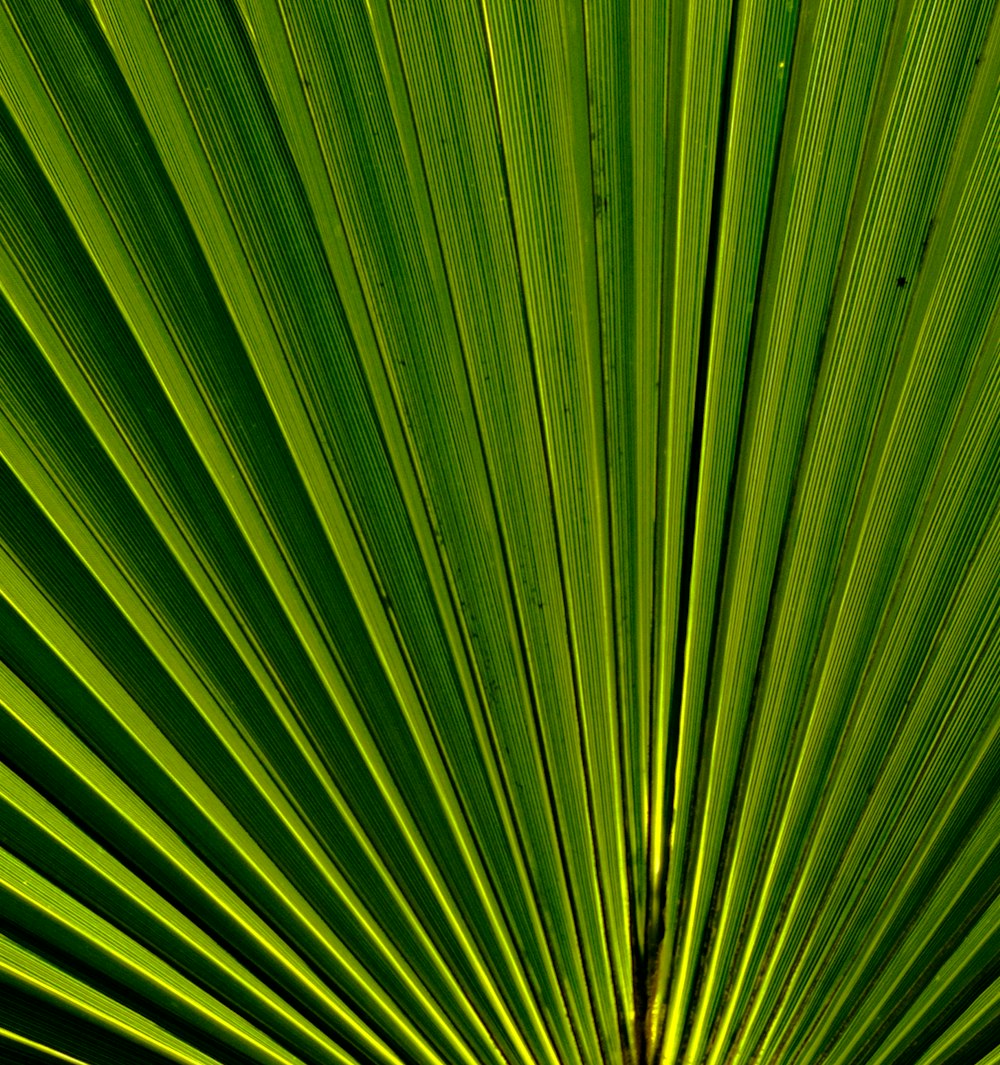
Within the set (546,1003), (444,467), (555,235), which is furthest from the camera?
(546,1003)

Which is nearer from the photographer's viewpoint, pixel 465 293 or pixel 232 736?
pixel 465 293

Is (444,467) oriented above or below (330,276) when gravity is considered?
below

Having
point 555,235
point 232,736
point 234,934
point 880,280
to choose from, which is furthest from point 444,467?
point 234,934

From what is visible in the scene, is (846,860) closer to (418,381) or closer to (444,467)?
(444,467)

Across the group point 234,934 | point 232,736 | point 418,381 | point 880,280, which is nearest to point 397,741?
point 232,736

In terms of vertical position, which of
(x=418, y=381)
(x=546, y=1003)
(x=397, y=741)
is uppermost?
(x=418, y=381)

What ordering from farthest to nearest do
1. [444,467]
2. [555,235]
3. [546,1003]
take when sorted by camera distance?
[546,1003]
[444,467]
[555,235]

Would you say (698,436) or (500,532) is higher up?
(698,436)
